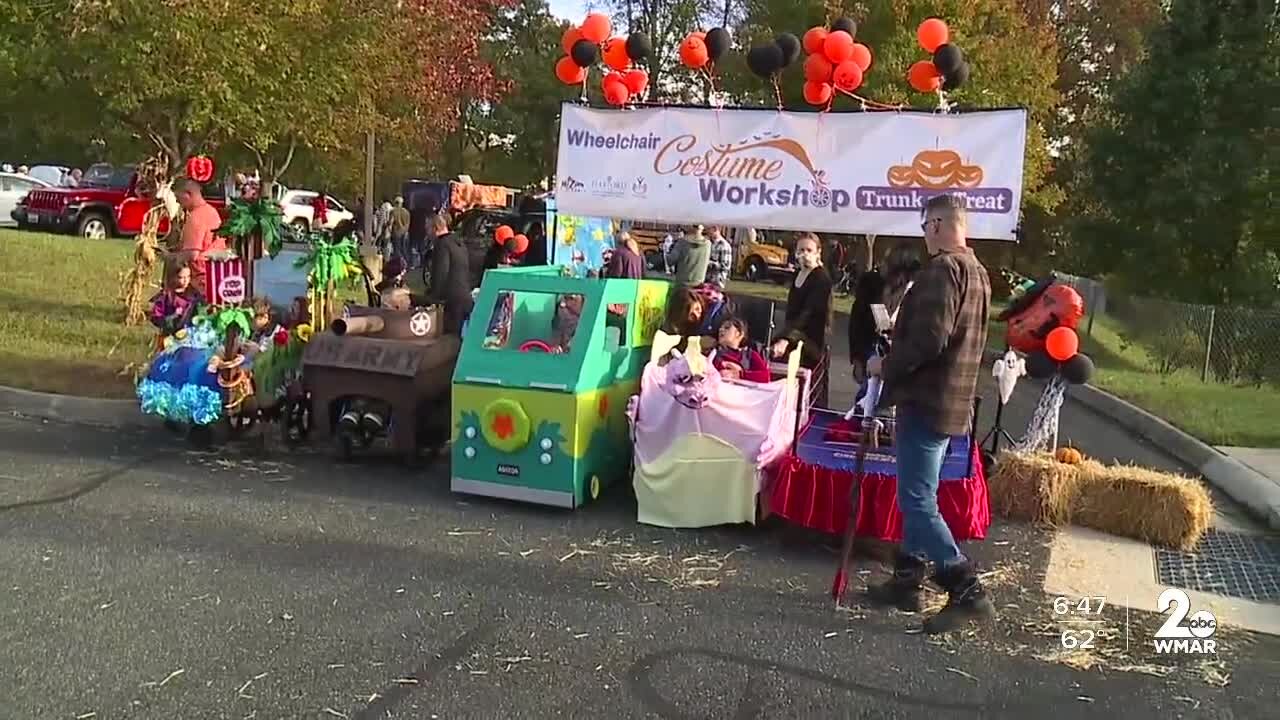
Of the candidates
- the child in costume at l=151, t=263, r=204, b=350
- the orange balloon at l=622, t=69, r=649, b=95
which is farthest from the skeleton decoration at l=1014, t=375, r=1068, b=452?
the child in costume at l=151, t=263, r=204, b=350

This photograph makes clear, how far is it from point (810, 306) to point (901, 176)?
110 centimetres

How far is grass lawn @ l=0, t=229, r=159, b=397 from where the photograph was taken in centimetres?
920

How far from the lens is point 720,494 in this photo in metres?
6.32

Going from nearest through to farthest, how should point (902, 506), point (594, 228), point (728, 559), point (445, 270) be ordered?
1. point (902, 506)
2. point (728, 559)
3. point (445, 270)
4. point (594, 228)

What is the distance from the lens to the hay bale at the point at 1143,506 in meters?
6.50

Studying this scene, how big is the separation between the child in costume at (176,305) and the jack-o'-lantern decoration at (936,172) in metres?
5.10

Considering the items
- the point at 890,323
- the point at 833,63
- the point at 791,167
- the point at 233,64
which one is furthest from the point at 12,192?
the point at 890,323

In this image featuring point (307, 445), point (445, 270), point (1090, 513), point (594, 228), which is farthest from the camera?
point (594, 228)

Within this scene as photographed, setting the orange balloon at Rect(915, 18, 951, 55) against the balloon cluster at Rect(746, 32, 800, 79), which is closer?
the orange balloon at Rect(915, 18, 951, 55)

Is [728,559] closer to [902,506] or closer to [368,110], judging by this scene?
[902,506]

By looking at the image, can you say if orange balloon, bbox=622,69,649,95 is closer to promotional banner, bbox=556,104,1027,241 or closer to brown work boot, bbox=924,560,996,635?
promotional banner, bbox=556,104,1027,241

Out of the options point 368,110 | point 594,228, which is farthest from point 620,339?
point 368,110

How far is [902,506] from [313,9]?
9.29 m

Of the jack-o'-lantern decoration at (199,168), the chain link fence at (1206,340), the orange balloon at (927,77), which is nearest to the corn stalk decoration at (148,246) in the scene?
the jack-o'-lantern decoration at (199,168)
